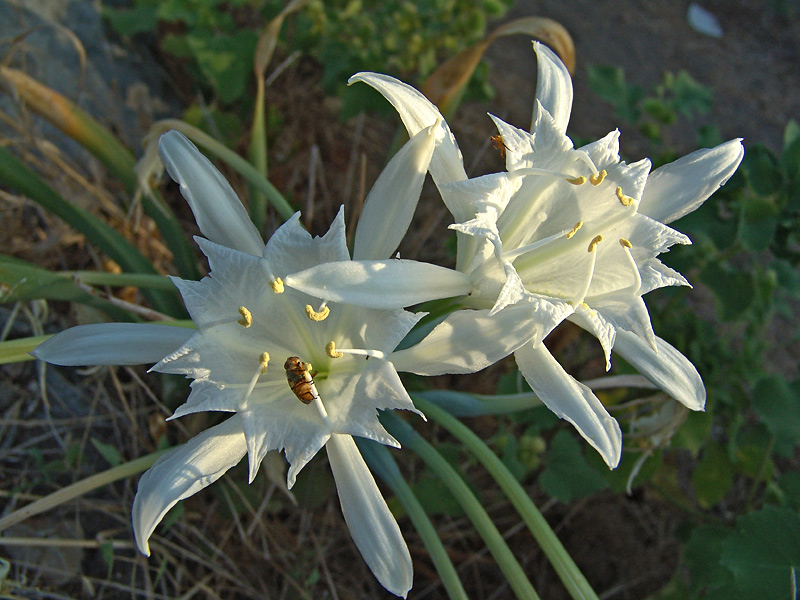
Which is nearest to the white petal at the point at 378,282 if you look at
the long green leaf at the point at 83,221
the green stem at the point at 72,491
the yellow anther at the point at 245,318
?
the yellow anther at the point at 245,318

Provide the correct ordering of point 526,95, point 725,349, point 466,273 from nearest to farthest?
Answer: point 466,273
point 725,349
point 526,95

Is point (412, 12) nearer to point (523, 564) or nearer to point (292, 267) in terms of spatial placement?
point (292, 267)

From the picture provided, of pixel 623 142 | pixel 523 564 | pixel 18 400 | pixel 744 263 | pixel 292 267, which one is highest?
pixel 292 267

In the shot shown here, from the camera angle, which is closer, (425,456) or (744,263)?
(425,456)

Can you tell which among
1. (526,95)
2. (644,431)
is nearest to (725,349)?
(644,431)

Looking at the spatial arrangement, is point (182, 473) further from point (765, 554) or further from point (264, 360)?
point (765, 554)

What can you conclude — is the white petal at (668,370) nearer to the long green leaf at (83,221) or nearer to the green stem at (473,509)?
the green stem at (473,509)

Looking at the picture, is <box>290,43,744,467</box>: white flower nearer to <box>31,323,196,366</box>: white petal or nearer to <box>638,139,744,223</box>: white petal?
<box>638,139,744,223</box>: white petal

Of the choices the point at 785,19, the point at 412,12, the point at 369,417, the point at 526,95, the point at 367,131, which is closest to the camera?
the point at 369,417
